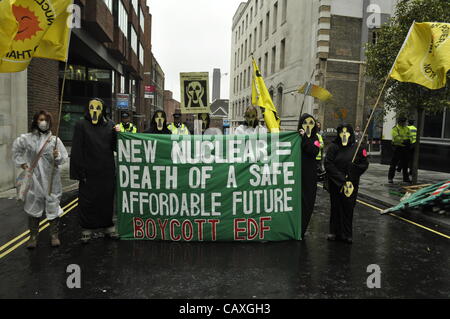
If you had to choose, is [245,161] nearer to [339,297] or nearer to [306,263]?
[306,263]

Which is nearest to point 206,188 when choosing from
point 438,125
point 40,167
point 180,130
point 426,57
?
point 40,167

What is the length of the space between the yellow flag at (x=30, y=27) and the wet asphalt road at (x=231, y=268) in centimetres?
250

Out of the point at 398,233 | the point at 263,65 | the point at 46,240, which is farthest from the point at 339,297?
the point at 263,65

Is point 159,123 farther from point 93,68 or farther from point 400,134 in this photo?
point 93,68

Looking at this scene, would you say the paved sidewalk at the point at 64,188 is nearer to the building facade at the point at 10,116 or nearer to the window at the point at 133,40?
the building facade at the point at 10,116

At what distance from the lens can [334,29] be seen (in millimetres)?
21812

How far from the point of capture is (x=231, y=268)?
4172 millimetres

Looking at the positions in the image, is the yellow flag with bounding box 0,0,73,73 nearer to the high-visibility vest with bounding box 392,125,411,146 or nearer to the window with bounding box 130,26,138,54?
the high-visibility vest with bounding box 392,125,411,146

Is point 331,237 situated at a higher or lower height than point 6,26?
lower

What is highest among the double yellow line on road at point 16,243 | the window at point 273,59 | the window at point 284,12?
the window at point 284,12

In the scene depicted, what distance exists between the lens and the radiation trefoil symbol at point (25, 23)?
14.9ft

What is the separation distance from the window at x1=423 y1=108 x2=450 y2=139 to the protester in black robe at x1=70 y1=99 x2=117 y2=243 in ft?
44.2

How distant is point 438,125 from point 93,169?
14.6m

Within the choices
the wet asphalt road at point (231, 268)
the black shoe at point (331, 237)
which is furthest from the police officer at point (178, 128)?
the black shoe at point (331, 237)
